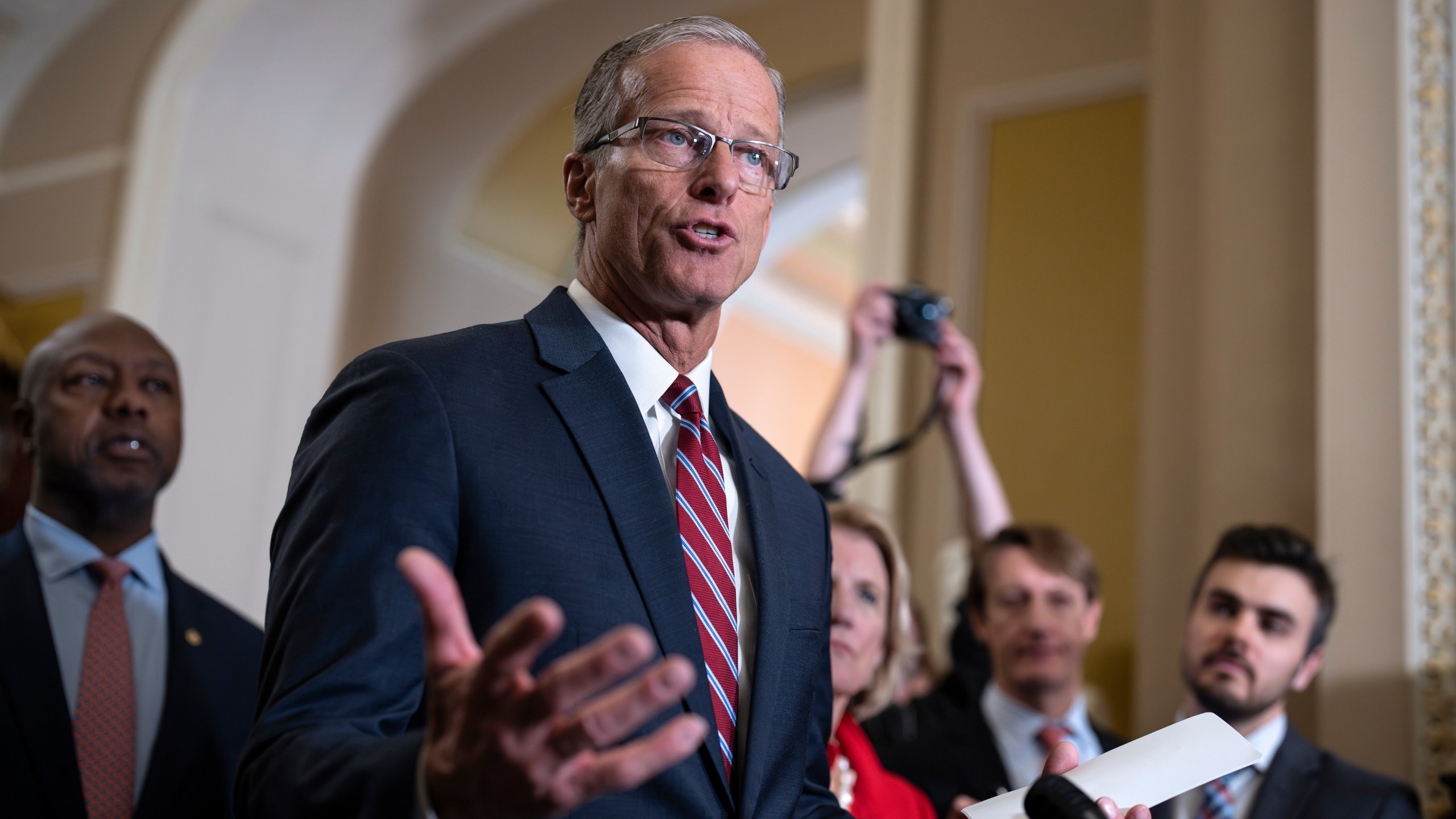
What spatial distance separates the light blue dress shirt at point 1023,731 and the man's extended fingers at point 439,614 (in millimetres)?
2125

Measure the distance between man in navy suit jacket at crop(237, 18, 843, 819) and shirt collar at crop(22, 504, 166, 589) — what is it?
3.72 feet

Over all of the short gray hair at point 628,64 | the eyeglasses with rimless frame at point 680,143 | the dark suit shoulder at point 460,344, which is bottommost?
the dark suit shoulder at point 460,344

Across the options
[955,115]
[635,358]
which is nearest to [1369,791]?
[635,358]

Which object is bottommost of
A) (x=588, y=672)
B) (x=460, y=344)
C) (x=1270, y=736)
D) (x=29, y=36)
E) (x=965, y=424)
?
(x=1270, y=736)

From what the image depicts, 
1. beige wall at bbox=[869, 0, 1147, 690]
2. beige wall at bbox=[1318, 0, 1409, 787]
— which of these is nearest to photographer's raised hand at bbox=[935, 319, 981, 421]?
beige wall at bbox=[1318, 0, 1409, 787]

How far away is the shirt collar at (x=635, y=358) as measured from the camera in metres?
1.39

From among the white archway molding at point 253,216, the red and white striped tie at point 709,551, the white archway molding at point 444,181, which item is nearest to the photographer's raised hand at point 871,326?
the red and white striped tie at point 709,551

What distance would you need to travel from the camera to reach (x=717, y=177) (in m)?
1.37

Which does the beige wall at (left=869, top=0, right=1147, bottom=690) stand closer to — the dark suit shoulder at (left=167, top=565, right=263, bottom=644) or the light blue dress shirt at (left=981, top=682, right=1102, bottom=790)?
the light blue dress shirt at (left=981, top=682, right=1102, bottom=790)

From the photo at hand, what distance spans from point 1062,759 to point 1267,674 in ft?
4.62

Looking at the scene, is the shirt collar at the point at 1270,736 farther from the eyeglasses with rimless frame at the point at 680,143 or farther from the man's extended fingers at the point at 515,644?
the man's extended fingers at the point at 515,644

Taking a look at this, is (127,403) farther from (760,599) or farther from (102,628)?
(760,599)

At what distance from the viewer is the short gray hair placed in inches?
56.0

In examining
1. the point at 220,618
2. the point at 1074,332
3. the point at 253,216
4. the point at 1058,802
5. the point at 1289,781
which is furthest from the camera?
the point at 253,216
